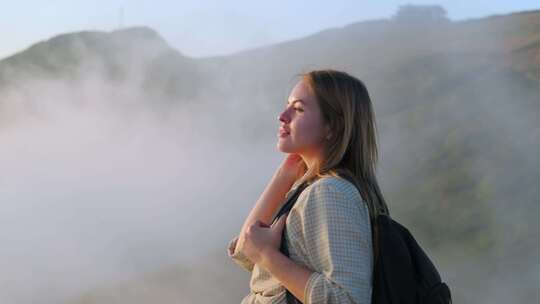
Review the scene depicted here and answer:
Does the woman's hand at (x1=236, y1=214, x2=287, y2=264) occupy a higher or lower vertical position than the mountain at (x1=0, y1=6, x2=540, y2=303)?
higher

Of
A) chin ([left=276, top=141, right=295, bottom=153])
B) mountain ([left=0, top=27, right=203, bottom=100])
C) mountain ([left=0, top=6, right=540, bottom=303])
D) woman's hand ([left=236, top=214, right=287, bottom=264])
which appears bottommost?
mountain ([left=0, top=6, right=540, bottom=303])

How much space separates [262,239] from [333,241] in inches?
6.7

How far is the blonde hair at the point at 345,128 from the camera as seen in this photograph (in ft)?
5.56

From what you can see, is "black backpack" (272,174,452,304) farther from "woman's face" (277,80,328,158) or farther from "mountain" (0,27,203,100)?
Answer: "mountain" (0,27,203,100)

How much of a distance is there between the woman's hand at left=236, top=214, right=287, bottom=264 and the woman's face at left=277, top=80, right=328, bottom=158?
20 cm

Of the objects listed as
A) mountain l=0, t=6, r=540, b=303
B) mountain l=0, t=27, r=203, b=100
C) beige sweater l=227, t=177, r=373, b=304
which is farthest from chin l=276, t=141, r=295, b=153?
mountain l=0, t=27, r=203, b=100

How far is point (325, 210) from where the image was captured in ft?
5.10

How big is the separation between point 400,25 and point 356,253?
1029 cm

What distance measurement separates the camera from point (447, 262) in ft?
20.6

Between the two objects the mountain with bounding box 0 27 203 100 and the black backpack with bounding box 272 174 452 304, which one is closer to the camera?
the black backpack with bounding box 272 174 452 304

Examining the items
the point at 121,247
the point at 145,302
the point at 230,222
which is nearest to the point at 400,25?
the point at 230,222

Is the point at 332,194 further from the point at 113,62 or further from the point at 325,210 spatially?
the point at 113,62

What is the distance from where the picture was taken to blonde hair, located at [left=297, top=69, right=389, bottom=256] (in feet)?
5.56

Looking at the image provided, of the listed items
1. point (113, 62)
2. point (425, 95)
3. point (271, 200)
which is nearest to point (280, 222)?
point (271, 200)
